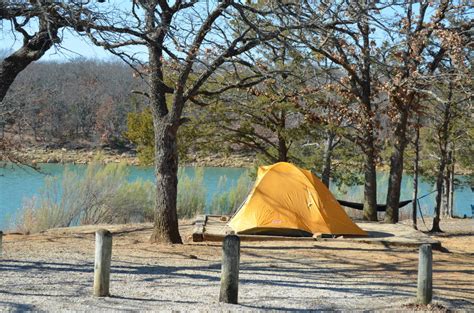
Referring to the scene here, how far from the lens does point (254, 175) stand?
65.9 ft

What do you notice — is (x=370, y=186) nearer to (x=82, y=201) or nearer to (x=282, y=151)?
(x=282, y=151)

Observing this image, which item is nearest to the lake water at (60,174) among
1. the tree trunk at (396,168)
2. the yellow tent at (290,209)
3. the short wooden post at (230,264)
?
the tree trunk at (396,168)

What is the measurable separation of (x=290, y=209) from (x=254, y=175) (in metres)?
6.57

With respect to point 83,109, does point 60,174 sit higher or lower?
lower

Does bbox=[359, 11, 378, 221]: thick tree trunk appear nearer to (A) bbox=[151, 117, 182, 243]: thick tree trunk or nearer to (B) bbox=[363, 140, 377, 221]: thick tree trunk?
(B) bbox=[363, 140, 377, 221]: thick tree trunk

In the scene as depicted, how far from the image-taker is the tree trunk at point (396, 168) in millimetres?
16266

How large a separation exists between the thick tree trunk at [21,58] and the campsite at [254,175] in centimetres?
2

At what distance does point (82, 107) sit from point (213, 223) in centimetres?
2665

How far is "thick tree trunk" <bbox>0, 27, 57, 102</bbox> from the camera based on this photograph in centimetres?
856

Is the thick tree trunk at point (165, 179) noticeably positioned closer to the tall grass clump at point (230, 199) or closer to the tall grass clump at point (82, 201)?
the tall grass clump at point (82, 201)

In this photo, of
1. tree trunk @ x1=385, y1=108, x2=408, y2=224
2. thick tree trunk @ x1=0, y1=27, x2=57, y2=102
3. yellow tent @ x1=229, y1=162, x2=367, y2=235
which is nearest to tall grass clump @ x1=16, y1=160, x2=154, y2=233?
yellow tent @ x1=229, y1=162, x2=367, y2=235

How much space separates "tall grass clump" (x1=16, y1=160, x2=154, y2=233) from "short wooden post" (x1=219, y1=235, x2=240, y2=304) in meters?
10.9

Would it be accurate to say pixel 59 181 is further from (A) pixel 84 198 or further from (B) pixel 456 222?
(B) pixel 456 222

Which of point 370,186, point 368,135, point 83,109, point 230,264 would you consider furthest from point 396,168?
point 83,109
